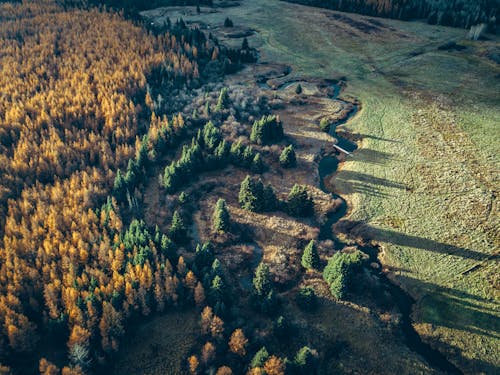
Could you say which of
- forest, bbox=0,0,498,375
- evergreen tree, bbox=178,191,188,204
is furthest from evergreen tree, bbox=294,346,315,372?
evergreen tree, bbox=178,191,188,204

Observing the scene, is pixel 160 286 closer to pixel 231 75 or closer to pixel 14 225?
pixel 14 225

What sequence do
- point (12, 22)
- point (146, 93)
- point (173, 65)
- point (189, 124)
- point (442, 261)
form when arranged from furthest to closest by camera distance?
point (12, 22), point (173, 65), point (146, 93), point (189, 124), point (442, 261)

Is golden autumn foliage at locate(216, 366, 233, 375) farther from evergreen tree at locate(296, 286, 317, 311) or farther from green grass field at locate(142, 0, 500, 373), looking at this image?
green grass field at locate(142, 0, 500, 373)

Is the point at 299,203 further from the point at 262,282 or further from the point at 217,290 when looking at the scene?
the point at 217,290

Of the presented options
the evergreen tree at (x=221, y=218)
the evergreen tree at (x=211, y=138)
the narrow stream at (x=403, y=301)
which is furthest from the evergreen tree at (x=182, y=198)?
the narrow stream at (x=403, y=301)

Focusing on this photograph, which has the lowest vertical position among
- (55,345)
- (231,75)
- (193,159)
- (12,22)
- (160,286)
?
(55,345)

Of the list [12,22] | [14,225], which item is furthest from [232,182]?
[12,22]
